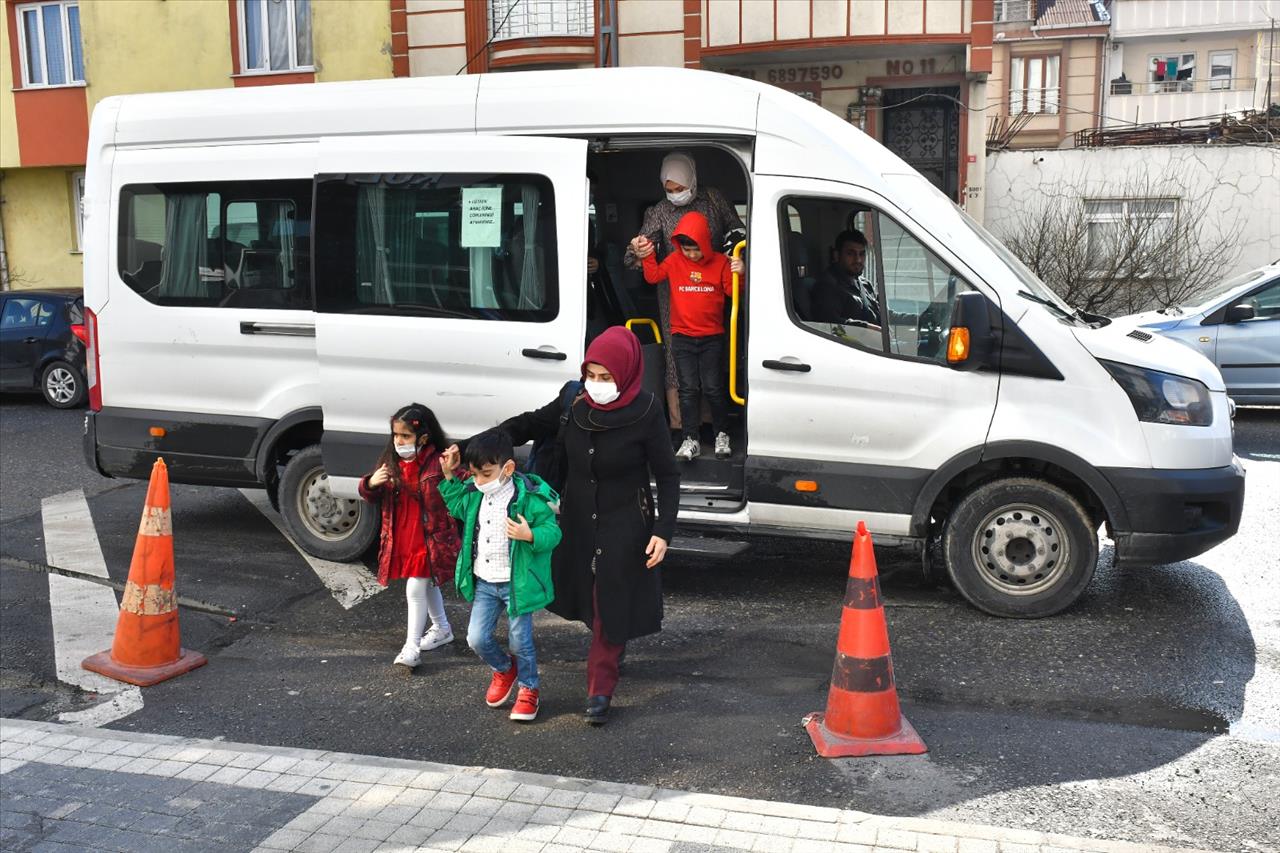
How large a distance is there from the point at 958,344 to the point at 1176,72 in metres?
37.7

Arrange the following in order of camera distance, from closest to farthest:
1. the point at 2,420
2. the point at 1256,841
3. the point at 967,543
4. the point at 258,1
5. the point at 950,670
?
the point at 1256,841
the point at 950,670
the point at 967,543
the point at 2,420
the point at 258,1

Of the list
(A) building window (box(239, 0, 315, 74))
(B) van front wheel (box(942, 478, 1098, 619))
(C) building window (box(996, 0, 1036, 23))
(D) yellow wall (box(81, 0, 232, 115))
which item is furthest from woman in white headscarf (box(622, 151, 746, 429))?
(C) building window (box(996, 0, 1036, 23))

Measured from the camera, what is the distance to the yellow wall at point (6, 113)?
80.1 feet

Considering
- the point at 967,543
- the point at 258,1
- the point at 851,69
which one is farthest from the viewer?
the point at 258,1

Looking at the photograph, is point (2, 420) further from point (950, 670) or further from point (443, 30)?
point (950, 670)

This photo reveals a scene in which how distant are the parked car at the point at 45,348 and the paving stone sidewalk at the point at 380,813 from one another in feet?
39.2

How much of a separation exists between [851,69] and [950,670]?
15.9 metres

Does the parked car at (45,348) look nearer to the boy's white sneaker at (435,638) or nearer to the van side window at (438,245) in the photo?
the van side window at (438,245)

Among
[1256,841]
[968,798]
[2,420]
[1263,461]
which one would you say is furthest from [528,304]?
A: [2,420]

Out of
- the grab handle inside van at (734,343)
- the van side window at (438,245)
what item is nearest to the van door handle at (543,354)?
the van side window at (438,245)

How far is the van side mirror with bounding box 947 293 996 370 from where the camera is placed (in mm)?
6145

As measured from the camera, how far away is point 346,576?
7.68 m

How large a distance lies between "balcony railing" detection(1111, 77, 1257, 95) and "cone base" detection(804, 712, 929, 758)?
39.1 m

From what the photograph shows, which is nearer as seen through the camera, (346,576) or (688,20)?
(346,576)
